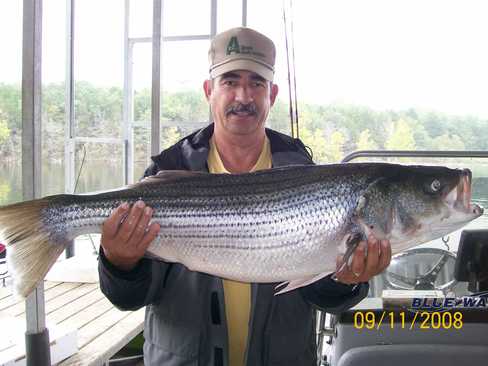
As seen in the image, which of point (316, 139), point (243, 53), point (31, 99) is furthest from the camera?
point (316, 139)

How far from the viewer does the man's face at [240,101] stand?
2557mm

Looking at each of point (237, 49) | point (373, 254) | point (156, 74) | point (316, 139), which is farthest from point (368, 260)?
point (316, 139)

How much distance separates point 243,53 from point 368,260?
123cm

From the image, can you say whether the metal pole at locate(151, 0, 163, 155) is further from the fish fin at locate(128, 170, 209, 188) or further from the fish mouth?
the fish mouth

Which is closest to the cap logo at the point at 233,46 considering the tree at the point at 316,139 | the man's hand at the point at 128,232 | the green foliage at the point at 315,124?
the man's hand at the point at 128,232

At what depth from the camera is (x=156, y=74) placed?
15.0ft

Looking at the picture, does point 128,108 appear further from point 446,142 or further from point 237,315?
point 237,315

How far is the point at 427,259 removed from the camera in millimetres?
3559

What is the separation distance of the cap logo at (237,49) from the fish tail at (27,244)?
1.20 metres

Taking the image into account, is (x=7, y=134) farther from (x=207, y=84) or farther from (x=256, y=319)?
(x=256, y=319)

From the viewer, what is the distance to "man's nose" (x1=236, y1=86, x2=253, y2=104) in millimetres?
2557

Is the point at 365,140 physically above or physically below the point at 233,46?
below

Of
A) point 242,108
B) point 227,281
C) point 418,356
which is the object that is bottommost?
point 418,356

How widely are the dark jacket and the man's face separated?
0.78 m
